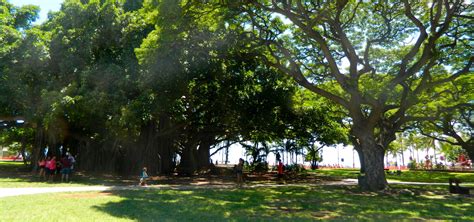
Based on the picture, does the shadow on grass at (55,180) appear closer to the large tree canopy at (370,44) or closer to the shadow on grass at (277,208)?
the shadow on grass at (277,208)

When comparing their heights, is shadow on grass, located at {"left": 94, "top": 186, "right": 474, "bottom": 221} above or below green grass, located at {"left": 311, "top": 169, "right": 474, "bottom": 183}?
below

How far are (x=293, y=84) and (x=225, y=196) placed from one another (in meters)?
11.7

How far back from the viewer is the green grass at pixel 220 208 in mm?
9102

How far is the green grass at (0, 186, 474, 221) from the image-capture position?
9102mm

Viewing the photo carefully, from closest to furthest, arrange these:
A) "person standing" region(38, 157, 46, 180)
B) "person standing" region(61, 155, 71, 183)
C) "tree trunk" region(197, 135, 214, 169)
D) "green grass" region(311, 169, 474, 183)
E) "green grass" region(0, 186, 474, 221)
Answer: "green grass" region(0, 186, 474, 221) → "person standing" region(61, 155, 71, 183) → "person standing" region(38, 157, 46, 180) → "green grass" region(311, 169, 474, 183) → "tree trunk" region(197, 135, 214, 169)

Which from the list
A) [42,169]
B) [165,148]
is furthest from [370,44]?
[42,169]

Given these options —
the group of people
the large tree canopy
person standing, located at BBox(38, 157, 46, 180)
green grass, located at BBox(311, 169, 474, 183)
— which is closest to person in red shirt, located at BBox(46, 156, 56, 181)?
the group of people

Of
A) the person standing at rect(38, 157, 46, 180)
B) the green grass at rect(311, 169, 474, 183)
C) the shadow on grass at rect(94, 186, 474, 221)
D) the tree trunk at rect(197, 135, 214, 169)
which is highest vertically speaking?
the tree trunk at rect(197, 135, 214, 169)

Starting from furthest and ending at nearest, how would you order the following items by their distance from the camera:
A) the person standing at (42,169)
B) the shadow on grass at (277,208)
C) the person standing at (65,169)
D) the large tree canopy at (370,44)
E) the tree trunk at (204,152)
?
1. the tree trunk at (204,152)
2. the person standing at (42,169)
3. the person standing at (65,169)
4. the large tree canopy at (370,44)
5. the shadow on grass at (277,208)

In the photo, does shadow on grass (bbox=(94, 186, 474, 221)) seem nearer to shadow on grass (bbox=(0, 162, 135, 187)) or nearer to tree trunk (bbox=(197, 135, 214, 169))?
shadow on grass (bbox=(0, 162, 135, 187))

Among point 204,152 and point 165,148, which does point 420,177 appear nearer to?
point 204,152

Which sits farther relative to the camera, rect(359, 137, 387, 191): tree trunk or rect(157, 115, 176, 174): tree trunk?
rect(157, 115, 176, 174): tree trunk

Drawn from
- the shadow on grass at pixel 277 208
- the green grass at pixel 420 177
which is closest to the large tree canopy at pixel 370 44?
the shadow on grass at pixel 277 208

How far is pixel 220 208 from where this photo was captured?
35.3ft
